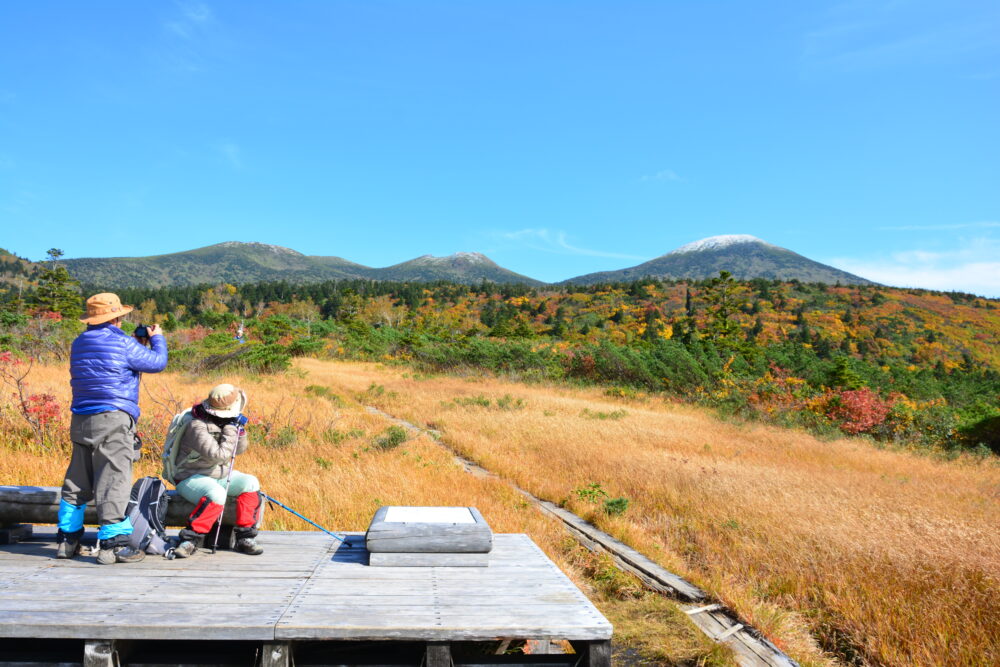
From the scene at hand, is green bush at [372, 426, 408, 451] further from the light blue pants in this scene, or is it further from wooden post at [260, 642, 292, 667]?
wooden post at [260, 642, 292, 667]

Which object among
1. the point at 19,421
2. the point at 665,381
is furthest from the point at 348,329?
the point at 19,421

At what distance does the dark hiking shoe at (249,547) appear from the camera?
361 centimetres

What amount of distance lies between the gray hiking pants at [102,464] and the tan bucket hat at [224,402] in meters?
0.47

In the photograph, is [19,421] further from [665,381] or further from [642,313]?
[642,313]

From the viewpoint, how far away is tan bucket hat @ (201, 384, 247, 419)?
142 inches

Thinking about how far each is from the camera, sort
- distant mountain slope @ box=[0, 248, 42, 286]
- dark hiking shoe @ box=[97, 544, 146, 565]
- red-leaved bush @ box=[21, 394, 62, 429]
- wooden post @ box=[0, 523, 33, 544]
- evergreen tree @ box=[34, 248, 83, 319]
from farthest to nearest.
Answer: distant mountain slope @ box=[0, 248, 42, 286], evergreen tree @ box=[34, 248, 83, 319], red-leaved bush @ box=[21, 394, 62, 429], wooden post @ box=[0, 523, 33, 544], dark hiking shoe @ box=[97, 544, 146, 565]

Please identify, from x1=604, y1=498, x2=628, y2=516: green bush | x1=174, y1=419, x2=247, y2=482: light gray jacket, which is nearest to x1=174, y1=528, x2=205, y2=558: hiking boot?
x1=174, y1=419, x2=247, y2=482: light gray jacket

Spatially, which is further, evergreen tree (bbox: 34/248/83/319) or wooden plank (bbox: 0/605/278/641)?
evergreen tree (bbox: 34/248/83/319)

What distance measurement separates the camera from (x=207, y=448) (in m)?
3.58

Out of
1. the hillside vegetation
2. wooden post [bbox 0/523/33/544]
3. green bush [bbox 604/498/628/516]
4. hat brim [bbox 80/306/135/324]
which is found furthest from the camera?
the hillside vegetation

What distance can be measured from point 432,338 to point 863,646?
29.6 meters

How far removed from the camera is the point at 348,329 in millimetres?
38469

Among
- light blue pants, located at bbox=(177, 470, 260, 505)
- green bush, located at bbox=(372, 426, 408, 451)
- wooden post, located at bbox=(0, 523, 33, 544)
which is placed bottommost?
green bush, located at bbox=(372, 426, 408, 451)

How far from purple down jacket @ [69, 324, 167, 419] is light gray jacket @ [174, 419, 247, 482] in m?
0.38
